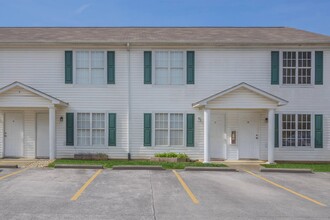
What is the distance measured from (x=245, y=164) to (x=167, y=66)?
6.27 meters

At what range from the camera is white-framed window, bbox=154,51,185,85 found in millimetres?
14883

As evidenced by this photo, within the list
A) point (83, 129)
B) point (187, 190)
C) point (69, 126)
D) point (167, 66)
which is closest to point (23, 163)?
point (69, 126)

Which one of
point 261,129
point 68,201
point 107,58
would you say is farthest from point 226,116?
point 68,201

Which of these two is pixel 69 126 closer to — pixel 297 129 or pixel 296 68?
pixel 297 129

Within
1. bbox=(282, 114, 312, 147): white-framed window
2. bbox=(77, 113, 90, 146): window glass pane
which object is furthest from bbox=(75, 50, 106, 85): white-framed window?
bbox=(282, 114, 312, 147): white-framed window

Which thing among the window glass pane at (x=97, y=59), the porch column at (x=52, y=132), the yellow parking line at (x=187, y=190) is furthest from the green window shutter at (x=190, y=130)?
the porch column at (x=52, y=132)

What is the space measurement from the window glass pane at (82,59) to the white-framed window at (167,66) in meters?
3.59

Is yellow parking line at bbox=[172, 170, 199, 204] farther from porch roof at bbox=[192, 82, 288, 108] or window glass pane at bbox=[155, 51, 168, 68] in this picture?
window glass pane at bbox=[155, 51, 168, 68]

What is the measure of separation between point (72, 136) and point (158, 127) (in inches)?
175

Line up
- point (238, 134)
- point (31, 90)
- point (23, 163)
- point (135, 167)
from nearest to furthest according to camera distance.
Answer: point (135, 167) → point (23, 163) → point (31, 90) → point (238, 134)

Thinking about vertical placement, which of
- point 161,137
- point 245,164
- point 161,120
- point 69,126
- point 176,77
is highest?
point 176,77

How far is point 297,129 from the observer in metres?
14.7

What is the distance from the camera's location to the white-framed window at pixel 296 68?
14.7m

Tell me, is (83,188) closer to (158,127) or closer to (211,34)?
(158,127)
